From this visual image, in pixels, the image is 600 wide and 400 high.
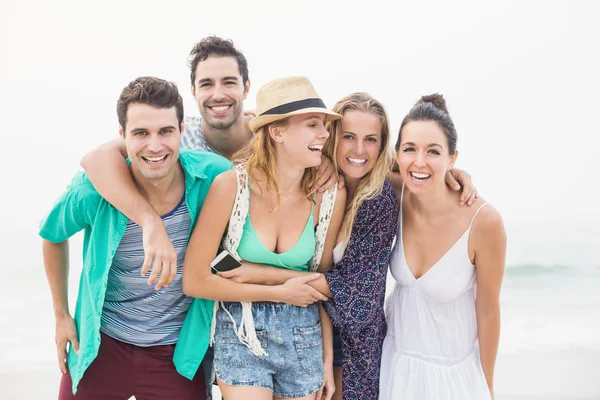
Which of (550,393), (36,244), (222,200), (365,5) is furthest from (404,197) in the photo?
(365,5)

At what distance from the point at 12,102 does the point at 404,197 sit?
17.7m

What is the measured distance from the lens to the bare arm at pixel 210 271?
8.75 feet

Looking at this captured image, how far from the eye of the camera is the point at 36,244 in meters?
12.8

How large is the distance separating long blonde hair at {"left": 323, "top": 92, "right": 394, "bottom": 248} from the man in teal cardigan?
63 centimetres

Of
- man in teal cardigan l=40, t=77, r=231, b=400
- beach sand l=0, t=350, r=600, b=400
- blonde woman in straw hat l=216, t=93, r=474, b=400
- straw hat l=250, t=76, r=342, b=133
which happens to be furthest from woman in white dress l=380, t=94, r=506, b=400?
beach sand l=0, t=350, r=600, b=400

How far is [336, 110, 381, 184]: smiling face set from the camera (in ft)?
9.41

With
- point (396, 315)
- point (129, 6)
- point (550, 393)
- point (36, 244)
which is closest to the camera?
point (396, 315)

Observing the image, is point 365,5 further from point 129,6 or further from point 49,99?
point 49,99

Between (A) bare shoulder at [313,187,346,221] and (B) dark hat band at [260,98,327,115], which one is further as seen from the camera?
(A) bare shoulder at [313,187,346,221]

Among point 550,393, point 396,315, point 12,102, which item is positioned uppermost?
point 12,102

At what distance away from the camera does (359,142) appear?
2869 mm

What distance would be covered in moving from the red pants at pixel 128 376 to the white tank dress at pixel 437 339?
111 centimetres

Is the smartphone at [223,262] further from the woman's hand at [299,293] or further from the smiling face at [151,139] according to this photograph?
the smiling face at [151,139]

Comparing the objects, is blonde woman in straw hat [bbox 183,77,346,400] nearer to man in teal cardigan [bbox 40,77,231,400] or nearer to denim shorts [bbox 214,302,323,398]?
denim shorts [bbox 214,302,323,398]
